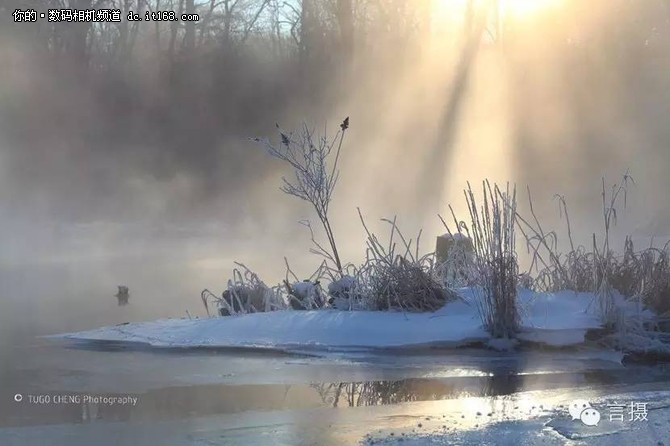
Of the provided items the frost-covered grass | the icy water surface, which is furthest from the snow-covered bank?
the icy water surface

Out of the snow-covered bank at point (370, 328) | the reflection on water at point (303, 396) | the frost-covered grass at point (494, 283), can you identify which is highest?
the frost-covered grass at point (494, 283)

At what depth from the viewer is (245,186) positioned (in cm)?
3450

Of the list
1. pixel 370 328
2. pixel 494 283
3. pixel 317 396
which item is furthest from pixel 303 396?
pixel 494 283

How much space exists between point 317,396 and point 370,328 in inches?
105

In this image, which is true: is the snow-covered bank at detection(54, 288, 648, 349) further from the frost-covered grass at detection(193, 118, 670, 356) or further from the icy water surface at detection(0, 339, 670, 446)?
the icy water surface at detection(0, 339, 670, 446)

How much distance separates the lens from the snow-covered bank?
941 centimetres

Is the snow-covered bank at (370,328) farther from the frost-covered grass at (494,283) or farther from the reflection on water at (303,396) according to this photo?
the reflection on water at (303,396)

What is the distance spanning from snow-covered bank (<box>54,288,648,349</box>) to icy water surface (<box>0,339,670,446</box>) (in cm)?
31

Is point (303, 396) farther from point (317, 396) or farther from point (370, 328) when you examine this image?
point (370, 328)

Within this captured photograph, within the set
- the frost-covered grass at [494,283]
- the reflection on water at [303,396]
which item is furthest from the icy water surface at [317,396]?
the frost-covered grass at [494,283]

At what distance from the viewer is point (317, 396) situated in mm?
7199

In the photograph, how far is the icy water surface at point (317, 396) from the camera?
5816 millimetres

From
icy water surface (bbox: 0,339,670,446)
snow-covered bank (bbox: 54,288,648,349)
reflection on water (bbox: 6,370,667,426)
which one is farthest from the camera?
snow-covered bank (bbox: 54,288,648,349)

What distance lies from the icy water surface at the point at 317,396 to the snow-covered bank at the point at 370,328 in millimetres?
306
